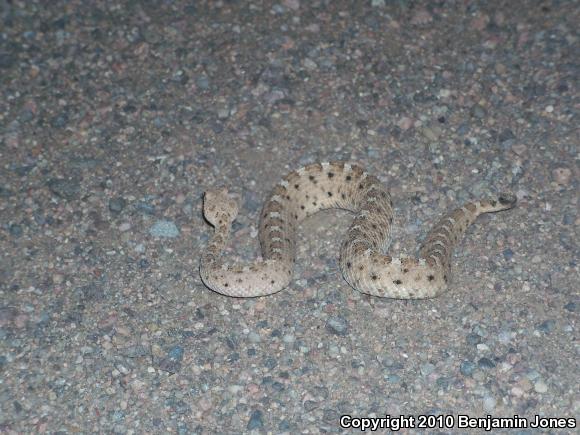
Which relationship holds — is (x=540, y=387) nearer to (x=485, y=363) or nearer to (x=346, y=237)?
(x=485, y=363)

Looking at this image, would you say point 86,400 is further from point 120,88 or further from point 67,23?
point 67,23

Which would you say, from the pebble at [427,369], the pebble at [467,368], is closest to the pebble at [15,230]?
the pebble at [427,369]

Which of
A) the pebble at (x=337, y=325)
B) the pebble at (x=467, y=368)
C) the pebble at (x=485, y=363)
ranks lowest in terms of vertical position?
the pebble at (x=337, y=325)

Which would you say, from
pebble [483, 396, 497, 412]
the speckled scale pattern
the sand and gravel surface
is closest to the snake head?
the speckled scale pattern

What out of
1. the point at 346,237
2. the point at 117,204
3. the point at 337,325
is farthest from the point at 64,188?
the point at 337,325

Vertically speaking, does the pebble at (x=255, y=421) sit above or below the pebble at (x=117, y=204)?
below

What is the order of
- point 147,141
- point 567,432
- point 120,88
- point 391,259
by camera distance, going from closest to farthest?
point 567,432, point 391,259, point 147,141, point 120,88

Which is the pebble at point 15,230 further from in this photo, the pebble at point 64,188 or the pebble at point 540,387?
the pebble at point 540,387

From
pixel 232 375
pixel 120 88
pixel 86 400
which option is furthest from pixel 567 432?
pixel 120 88
